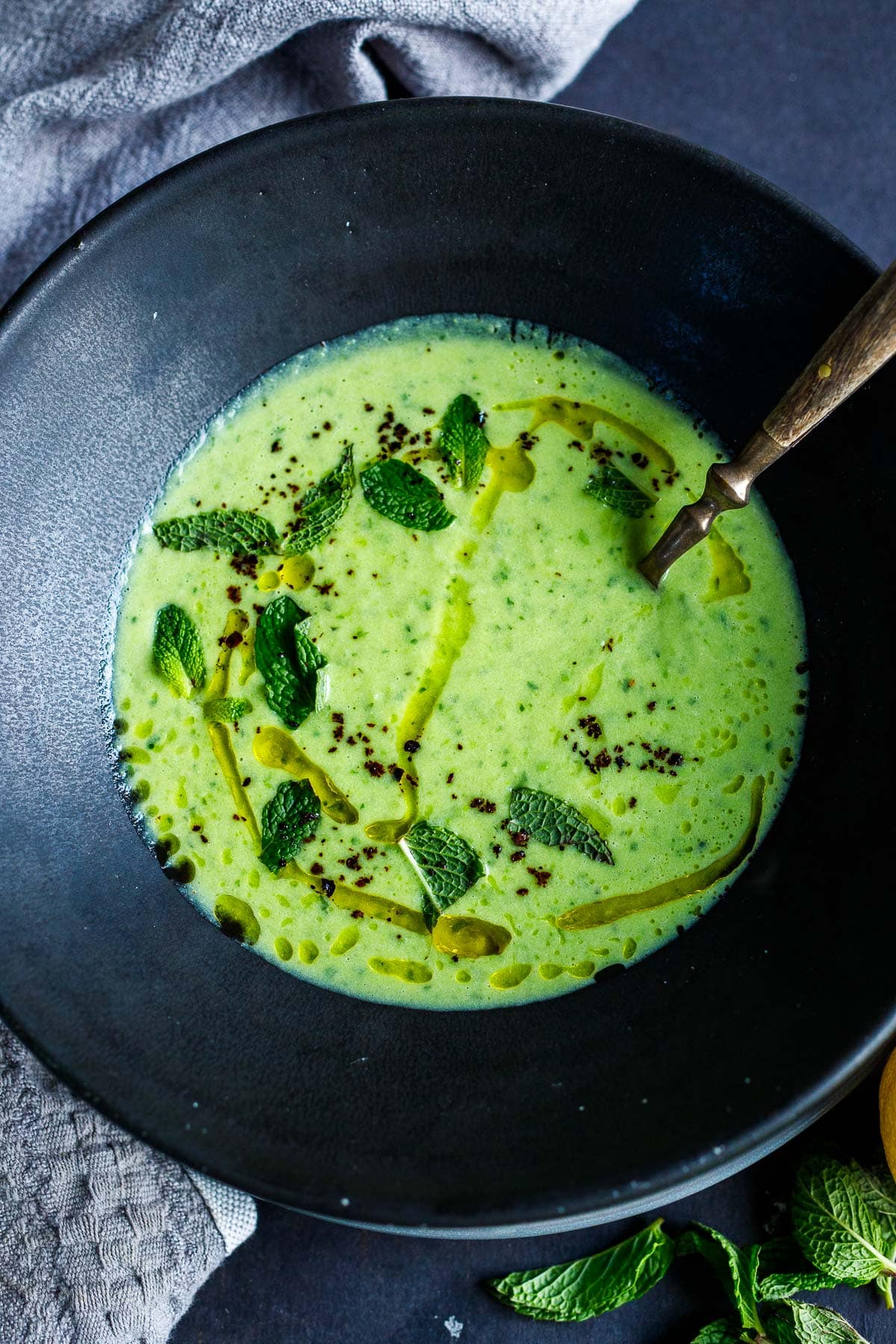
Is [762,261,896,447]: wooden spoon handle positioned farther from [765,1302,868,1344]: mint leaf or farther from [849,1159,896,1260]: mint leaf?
[765,1302,868,1344]: mint leaf

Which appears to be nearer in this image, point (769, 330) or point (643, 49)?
point (769, 330)

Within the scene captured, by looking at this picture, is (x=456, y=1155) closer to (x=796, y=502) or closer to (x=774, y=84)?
(x=796, y=502)

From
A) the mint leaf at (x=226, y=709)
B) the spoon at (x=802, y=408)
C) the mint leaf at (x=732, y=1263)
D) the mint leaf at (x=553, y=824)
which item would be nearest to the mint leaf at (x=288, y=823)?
the mint leaf at (x=226, y=709)

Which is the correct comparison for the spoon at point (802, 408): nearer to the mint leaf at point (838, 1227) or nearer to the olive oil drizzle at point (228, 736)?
the olive oil drizzle at point (228, 736)

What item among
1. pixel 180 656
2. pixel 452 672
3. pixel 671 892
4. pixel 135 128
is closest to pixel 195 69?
pixel 135 128

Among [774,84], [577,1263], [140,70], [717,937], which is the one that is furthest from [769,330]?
[577,1263]

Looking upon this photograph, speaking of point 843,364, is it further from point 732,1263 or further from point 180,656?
point 732,1263
